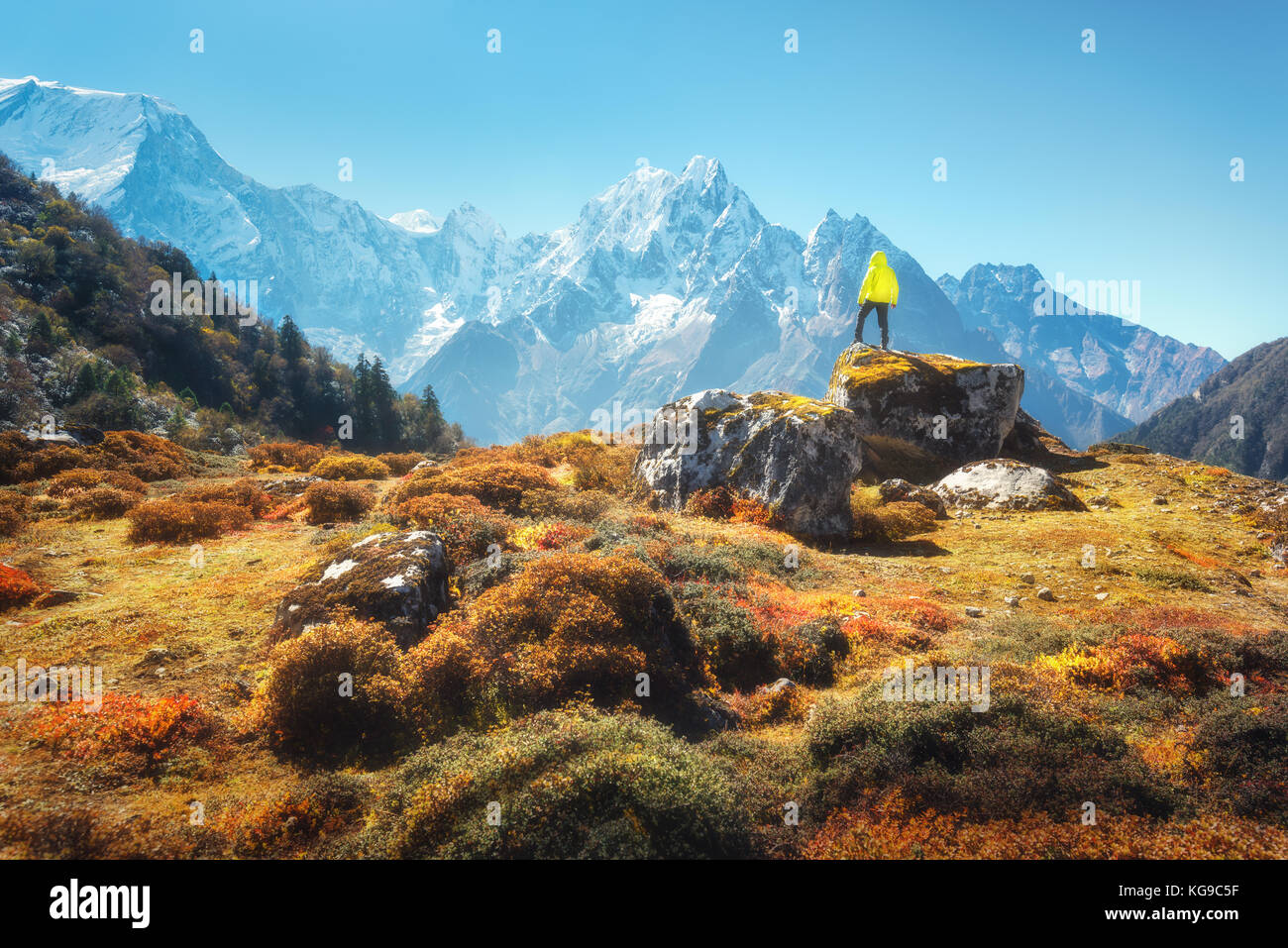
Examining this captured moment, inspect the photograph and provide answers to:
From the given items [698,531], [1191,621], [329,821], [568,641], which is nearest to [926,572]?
[1191,621]

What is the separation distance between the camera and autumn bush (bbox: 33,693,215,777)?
612 cm

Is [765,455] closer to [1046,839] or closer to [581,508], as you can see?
[581,508]

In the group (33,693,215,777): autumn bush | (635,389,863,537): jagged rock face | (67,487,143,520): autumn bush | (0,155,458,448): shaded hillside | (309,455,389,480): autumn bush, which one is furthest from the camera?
(0,155,458,448): shaded hillside

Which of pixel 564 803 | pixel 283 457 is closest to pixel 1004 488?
pixel 564 803

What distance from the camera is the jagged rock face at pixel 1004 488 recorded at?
19188 mm

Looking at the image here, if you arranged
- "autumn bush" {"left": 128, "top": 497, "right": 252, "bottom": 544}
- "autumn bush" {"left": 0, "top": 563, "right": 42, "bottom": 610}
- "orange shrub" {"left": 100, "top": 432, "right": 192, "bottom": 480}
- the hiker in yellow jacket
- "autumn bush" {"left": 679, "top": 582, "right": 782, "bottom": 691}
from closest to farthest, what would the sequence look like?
1. "autumn bush" {"left": 679, "top": 582, "right": 782, "bottom": 691}
2. "autumn bush" {"left": 0, "top": 563, "right": 42, "bottom": 610}
3. "autumn bush" {"left": 128, "top": 497, "right": 252, "bottom": 544}
4. "orange shrub" {"left": 100, "top": 432, "right": 192, "bottom": 480}
5. the hiker in yellow jacket

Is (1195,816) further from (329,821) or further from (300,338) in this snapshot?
(300,338)

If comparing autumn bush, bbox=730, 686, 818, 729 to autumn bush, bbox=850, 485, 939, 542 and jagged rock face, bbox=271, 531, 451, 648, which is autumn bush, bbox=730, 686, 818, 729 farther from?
autumn bush, bbox=850, 485, 939, 542

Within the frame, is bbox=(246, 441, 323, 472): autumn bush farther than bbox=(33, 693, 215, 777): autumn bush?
Yes

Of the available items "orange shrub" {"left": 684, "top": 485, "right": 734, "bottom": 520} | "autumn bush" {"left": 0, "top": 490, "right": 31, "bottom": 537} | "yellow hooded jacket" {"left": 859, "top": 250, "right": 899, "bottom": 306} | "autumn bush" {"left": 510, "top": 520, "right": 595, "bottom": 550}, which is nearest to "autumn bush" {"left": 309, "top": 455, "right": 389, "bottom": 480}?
"autumn bush" {"left": 0, "top": 490, "right": 31, "bottom": 537}

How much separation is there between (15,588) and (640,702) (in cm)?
1171

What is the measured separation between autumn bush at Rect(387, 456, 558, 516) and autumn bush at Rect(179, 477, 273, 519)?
4.35 metres

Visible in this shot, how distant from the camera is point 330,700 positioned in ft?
24.0

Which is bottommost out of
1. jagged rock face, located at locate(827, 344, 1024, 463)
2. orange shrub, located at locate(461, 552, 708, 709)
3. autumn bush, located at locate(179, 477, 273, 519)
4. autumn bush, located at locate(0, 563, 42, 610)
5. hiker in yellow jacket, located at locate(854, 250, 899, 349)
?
orange shrub, located at locate(461, 552, 708, 709)
